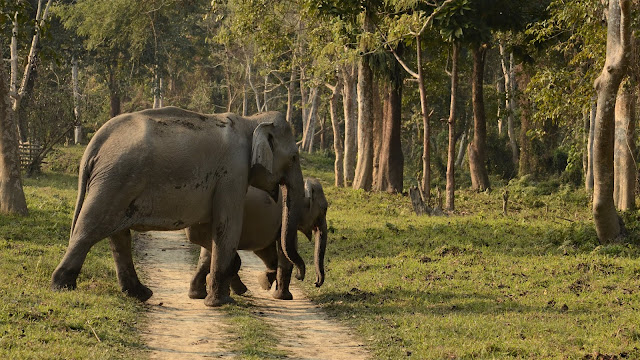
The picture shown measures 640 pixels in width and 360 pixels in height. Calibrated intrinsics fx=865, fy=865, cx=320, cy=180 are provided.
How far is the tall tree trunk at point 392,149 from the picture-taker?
101ft

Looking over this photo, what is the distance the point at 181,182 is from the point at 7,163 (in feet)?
29.2

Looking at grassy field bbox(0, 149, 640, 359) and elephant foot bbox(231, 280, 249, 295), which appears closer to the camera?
grassy field bbox(0, 149, 640, 359)

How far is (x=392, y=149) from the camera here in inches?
1213

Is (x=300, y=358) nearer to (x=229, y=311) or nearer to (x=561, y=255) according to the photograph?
(x=229, y=311)

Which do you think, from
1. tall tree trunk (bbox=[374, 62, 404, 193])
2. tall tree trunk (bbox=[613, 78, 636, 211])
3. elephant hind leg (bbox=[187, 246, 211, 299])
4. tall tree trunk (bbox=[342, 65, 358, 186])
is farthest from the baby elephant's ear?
tall tree trunk (bbox=[342, 65, 358, 186])

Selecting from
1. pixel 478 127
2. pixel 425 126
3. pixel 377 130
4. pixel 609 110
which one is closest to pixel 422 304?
pixel 609 110

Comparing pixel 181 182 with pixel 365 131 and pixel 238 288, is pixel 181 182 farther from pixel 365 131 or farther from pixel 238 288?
pixel 365 131

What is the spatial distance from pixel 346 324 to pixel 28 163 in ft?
88.9

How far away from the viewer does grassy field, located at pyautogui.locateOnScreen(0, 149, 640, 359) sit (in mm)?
9305

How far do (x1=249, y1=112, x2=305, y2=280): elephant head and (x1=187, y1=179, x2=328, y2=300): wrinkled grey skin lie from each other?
0.35m

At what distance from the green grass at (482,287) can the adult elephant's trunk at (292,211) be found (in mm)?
917

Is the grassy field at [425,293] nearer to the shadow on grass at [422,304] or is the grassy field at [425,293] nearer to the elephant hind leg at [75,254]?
the shadow on grass at [422,304]

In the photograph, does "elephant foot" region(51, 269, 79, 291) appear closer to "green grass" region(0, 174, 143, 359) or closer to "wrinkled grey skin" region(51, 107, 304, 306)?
"wrinkled grey skin" region(51, 107, 304, 306)

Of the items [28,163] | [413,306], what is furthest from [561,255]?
[28,163]
